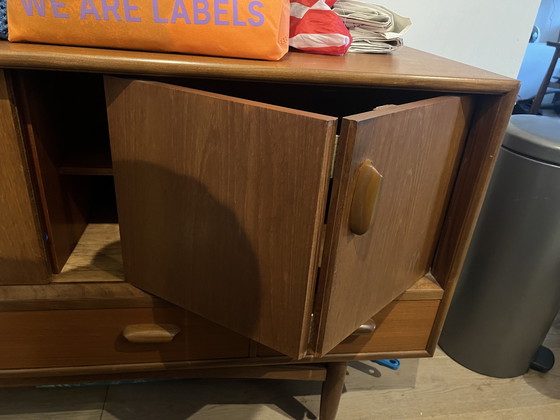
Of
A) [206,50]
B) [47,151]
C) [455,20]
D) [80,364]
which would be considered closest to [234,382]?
[80,364]

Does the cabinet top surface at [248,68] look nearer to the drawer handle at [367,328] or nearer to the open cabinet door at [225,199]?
the open cabinet door at [225,199]

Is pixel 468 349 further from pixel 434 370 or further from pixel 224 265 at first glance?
pixel 224 265

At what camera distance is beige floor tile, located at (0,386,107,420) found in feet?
3.12

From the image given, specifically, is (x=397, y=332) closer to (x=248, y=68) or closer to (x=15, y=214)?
(x=248, y=68)

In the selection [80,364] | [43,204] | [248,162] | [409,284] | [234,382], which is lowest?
[234,382]

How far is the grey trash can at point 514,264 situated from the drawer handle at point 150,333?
0.78m

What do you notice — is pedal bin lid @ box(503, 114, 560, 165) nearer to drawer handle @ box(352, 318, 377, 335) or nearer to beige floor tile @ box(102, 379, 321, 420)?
drawer handle @ box(352, 318, 377, 335)

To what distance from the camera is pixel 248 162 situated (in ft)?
1.63

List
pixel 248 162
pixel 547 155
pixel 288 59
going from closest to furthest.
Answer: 1. pixel 248 162
2. pixel 288 59
3. pixel 547 155

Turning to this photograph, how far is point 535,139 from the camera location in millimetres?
943


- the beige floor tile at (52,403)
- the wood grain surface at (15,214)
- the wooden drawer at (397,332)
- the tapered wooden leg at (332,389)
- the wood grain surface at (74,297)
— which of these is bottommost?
the beige floor tile at (52,403)

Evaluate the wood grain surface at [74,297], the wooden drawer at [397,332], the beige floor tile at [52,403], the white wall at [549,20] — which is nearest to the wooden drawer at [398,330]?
the wooden drawer at [397,332]

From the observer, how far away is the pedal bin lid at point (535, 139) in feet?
3.04

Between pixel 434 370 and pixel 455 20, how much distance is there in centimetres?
91
